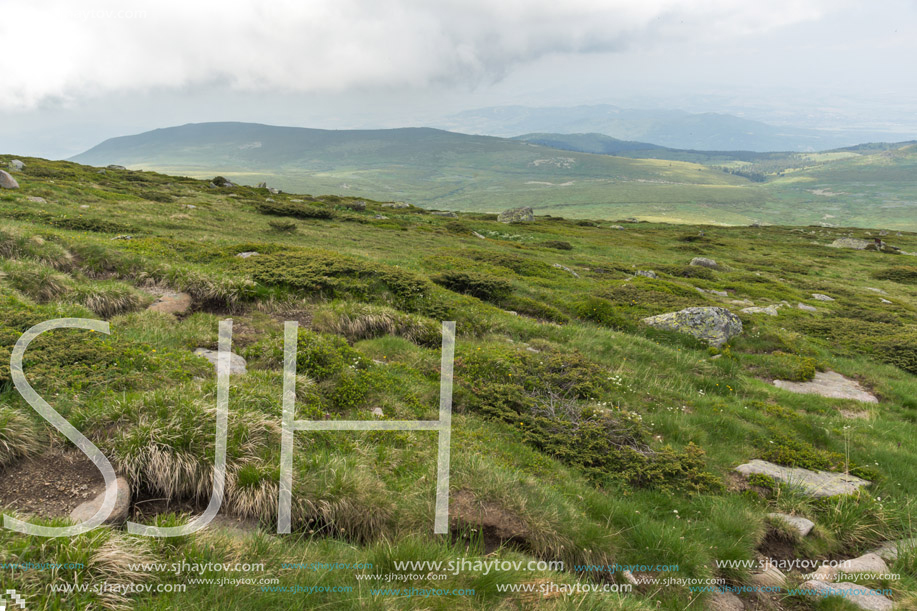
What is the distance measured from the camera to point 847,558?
662cm

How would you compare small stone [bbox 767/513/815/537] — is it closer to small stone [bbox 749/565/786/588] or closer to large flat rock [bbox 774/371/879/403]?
small stone [bbox 749/565/786/588]

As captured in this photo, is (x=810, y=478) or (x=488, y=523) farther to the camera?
(x=810, y=478)

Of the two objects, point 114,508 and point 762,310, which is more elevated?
point 114,508

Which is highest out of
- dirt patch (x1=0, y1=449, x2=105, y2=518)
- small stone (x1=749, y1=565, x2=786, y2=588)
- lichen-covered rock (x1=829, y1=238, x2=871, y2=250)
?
lichen-covered rock (x1=829, y1=238, x2=871, y2=250)

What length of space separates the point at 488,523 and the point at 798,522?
17.8 ft

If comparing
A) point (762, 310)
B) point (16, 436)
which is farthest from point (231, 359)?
point (762, 310)

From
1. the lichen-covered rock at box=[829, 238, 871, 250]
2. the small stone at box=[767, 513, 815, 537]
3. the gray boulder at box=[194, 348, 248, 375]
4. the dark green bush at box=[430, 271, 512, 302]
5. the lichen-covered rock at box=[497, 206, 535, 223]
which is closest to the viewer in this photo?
the small stone at box=[767, 513, 815, 537]

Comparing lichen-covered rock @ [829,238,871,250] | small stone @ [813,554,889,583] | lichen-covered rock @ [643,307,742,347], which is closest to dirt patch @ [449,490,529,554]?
small stone @ [813,554,889,583]

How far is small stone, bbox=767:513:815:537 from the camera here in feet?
22.3

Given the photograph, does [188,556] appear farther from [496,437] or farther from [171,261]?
[171,261]

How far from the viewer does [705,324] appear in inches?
658

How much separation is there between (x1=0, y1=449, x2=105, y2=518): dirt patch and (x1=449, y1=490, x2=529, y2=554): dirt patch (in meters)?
4.05

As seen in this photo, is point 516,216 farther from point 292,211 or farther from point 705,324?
point 705,324

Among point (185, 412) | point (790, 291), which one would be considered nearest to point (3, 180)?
point (185, 412)
